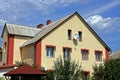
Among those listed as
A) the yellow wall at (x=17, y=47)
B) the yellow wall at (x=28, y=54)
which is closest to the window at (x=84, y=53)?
the yellow wall at (x=28, y=54)

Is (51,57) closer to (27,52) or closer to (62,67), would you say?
(27,52)

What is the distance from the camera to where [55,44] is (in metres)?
38.5

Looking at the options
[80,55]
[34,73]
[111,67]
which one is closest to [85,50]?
[80,55]

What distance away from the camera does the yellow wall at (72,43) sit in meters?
37.7

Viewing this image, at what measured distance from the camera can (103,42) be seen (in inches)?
1730

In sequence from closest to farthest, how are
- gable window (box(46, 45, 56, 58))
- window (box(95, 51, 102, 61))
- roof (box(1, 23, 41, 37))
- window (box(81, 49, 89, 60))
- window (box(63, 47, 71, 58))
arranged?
gable window (box(46, 45, 56, 58))
window (box(63, 47, 71, 58))
roof (box(1, 23, 41, 37))
window (box(81, 49, 89, 60))
window (box(95, 51, 102, 61))

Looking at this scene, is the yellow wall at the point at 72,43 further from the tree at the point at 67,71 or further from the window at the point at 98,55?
the tree at the point at 67,71

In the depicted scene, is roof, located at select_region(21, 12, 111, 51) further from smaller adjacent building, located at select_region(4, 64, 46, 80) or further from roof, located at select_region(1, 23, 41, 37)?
smaller adjacent building, located at select_region(4, 64, 46, 80)

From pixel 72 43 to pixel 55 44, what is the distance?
9.13 ft

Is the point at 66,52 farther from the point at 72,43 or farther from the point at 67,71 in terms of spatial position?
the point at 67,71

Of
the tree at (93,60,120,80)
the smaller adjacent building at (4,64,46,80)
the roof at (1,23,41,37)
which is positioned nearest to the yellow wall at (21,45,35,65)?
the roof at (1,23,41,37)

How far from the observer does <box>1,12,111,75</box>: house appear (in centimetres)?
3741

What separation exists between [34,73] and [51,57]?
14.4 meters

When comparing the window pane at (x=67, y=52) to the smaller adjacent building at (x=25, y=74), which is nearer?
the smaller adjacent building at (x=25, y=74)
